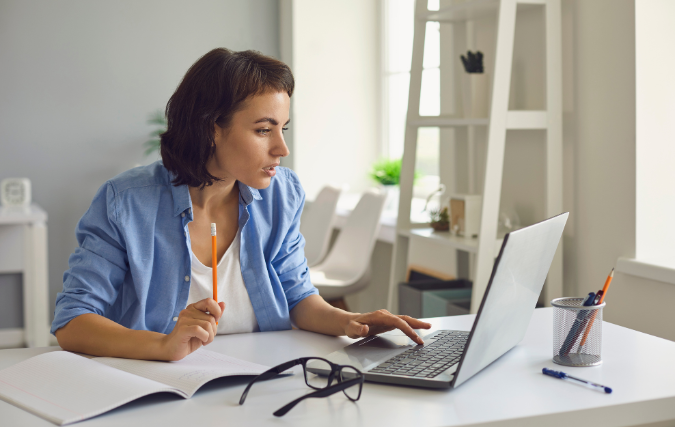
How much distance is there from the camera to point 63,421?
80cm

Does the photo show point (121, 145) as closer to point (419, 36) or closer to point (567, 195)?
point (419, 36)

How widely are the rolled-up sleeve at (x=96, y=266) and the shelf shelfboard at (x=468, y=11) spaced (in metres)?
1.42

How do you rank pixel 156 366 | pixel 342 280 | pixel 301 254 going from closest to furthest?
1. pixel 156 366
2. pixel 301 254
3. pixel 342 280

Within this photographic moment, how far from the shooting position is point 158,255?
131 cm

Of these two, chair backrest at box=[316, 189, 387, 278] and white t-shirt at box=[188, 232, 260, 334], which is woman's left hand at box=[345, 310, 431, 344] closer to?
white t-shirt at box=[188, 232, 260, 334]

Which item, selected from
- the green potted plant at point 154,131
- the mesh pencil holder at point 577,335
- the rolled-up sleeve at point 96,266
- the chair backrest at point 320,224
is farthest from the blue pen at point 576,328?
the green potted plant at point 154,131

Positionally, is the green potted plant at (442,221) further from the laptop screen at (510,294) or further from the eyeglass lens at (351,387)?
the eyeglass lens at (351,387)

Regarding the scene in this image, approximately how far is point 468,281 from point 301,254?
120 cm

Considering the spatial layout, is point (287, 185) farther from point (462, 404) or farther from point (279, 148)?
point (462, 404)

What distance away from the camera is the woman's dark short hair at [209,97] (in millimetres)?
1310

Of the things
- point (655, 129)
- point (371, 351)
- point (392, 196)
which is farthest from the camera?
point (392, 196)

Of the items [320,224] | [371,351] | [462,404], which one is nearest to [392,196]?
[320,224]

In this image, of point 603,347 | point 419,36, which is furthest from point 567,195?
point 603,347

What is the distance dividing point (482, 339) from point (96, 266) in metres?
0.72
